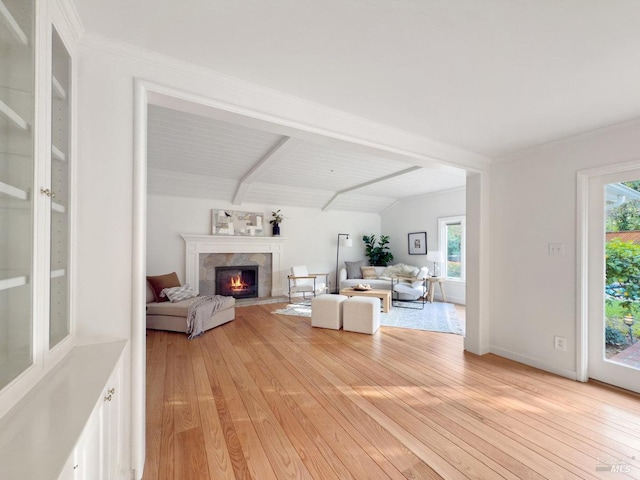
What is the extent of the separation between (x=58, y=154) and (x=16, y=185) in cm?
36

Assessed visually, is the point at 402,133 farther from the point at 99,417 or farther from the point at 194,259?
the point at 194,259

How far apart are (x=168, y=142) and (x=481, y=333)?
15.7 feet

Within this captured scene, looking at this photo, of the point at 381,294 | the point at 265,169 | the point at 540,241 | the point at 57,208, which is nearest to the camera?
the point at 57,208

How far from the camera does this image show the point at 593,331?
2609mm

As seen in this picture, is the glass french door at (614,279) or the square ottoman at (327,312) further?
the square ottoman at (327,312)

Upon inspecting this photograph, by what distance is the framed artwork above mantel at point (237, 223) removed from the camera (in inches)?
239

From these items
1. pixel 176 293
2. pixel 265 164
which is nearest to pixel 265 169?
pixel 265 164

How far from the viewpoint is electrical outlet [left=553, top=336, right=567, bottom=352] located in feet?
8.95

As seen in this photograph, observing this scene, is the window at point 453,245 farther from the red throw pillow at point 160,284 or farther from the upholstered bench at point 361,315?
the red throw pillow at point 160,284

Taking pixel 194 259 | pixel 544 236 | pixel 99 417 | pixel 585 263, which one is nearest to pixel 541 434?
pixel 585 263

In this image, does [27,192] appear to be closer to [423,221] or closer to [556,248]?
[556,248]

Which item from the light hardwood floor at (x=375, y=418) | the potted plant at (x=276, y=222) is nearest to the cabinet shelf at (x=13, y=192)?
the light hardwood floor at (x=375, y=418)

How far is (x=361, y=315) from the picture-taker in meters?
4.02

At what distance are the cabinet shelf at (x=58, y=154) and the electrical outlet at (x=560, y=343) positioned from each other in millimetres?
4190
